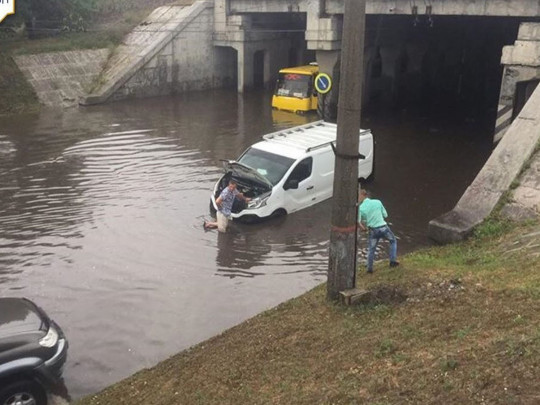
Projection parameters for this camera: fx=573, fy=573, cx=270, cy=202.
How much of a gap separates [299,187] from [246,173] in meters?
1.31

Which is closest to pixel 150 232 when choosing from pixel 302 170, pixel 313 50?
pixel 302 170

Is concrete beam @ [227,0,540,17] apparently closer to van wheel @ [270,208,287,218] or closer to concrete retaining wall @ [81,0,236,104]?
concrete retaining wall @ [81,0,236,104]

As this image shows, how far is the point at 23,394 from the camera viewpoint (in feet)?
21.4

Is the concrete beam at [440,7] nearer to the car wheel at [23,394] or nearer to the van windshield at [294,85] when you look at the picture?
the van windshield at [294,85]

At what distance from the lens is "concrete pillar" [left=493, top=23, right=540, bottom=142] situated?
18.7 meters

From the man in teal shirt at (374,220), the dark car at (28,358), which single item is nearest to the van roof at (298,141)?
the man in teal shirt at (374,220)

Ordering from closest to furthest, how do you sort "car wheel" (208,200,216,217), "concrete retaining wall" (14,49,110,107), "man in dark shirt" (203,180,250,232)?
1. "man in dark shirt" (203,180,250,232)
2. "car wheel" (208,200,216,217)
3. "concrete retaining wall" (14,49,110,107)

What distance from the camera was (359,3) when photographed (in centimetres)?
656

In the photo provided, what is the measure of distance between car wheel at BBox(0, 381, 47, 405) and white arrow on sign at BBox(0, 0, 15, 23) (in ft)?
78.1

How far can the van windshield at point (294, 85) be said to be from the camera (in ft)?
90.1

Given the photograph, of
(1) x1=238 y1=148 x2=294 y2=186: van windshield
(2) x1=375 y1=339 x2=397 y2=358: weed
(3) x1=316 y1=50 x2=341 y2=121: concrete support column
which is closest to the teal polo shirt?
(2) x1=375 y1=339 x2=397 y2=358: weed

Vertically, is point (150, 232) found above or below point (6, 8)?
below

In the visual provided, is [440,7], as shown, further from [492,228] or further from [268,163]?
[492,228]

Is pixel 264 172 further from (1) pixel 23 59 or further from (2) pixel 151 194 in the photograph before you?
(1) pixel 23 59
